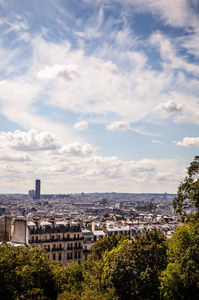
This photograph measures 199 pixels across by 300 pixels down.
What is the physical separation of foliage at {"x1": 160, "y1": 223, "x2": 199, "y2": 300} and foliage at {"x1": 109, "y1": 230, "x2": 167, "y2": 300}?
1.35 meters

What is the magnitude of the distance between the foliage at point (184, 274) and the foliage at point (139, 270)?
1347mm

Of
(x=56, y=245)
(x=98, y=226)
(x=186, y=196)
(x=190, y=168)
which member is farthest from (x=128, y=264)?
(x=98, y=226)

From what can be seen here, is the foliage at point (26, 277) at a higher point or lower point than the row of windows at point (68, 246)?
higher

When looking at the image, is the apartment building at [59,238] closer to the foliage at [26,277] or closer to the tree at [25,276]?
the foliage at [26,277]

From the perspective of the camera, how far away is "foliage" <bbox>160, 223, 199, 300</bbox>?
91.1 ft

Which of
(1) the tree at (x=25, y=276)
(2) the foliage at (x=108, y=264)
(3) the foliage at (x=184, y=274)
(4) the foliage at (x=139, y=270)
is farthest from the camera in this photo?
(2) the foliage at (x=108, y=264)

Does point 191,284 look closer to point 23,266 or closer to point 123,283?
point 123,283

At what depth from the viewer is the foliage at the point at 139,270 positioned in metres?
30.8

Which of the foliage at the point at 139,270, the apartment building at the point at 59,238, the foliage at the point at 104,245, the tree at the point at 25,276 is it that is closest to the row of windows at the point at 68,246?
the apartment building at the point at 59,238

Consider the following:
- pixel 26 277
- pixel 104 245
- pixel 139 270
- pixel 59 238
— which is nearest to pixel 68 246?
pixel 59 238

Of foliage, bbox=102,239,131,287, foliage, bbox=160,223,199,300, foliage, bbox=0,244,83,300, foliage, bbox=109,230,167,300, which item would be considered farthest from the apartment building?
foliage, bbox=160,223,199,300

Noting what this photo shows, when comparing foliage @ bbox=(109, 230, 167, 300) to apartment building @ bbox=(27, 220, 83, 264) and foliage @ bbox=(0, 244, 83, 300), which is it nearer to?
foliage @ bbox=(0, 244, 83, 300)

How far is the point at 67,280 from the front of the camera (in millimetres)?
38781

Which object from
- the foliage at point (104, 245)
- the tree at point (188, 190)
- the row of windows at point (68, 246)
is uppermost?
the tree at point (188, 190)
